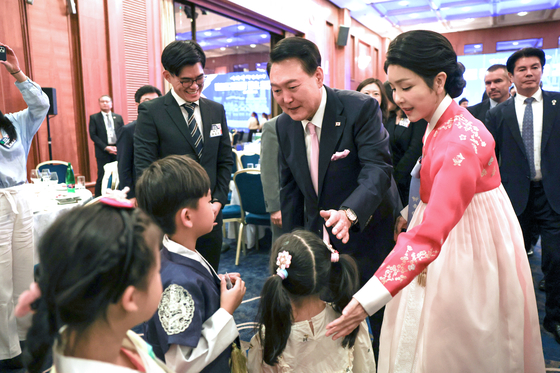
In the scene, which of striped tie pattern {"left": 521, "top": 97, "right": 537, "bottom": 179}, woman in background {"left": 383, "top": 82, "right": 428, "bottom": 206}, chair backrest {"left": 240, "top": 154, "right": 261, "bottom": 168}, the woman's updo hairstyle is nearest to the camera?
the woman's updo hairstyle

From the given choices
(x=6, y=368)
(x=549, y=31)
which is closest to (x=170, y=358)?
(x=6, y=368)

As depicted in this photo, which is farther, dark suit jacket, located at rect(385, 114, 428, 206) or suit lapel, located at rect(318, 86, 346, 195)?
dark suit jacket, located at rect(385, 114, 428, 206)

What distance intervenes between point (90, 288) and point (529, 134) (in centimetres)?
290

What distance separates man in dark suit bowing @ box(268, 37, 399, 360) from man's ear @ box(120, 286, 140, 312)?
2.94 ft

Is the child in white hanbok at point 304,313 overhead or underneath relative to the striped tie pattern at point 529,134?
underneath

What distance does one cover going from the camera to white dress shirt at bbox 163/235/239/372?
1030 millimetres

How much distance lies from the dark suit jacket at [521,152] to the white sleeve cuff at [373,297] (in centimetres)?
202

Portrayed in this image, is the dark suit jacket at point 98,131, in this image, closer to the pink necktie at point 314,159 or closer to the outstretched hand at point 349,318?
the pink necktie at point 314,159

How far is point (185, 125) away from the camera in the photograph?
2.12 metres

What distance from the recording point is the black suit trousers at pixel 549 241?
8.00 ft

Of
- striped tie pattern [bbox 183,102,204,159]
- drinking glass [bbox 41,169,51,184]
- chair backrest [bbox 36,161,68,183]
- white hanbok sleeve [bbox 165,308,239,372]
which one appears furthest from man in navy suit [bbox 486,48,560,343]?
chair backrest [bbox 36,161,68,183]

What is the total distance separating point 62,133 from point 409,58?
16.7ft

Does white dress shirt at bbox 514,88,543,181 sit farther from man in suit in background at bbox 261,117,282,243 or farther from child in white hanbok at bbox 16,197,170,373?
child in white hanbok at bbox 16,197,170,373

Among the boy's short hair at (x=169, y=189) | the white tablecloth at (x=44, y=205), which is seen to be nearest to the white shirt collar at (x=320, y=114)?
the boy's short hair at (x=169, y=189)
